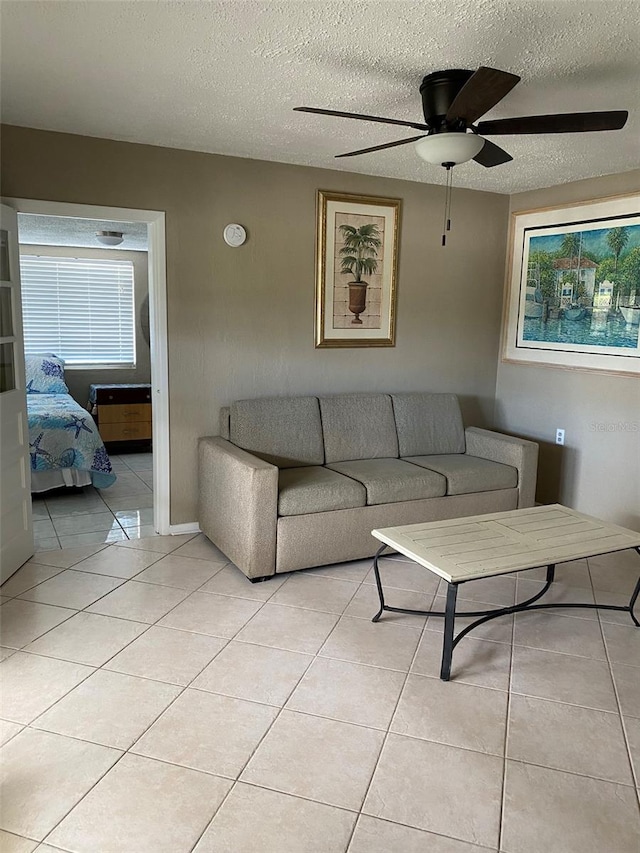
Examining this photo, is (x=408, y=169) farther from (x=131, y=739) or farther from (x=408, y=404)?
(x=131, y=739)

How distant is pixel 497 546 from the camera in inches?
107

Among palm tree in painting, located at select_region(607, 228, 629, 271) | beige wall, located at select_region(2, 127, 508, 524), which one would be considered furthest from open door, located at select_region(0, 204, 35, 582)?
palm tree in painting, located at select_region(607, 228, 629, 271)

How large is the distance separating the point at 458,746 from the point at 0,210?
3068 millimetres

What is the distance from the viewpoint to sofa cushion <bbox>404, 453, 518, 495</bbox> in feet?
12.6

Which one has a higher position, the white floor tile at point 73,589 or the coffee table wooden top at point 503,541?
the coffee table wooden top at point 503,541

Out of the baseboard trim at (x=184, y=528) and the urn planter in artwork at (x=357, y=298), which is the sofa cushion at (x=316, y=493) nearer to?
the baseboard trim at (x=184, y=528)

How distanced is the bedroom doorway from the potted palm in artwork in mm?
1220

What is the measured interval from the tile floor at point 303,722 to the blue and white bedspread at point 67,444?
5.25 ft

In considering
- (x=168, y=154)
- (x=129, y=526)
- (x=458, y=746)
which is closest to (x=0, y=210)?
(x=168, y=154)

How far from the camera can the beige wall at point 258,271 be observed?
11.6 ft

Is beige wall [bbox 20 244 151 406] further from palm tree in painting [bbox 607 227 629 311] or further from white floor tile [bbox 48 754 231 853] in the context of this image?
white floor tile [bbox 48 754 231 853]

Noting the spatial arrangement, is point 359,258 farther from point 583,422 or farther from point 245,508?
point 245,508

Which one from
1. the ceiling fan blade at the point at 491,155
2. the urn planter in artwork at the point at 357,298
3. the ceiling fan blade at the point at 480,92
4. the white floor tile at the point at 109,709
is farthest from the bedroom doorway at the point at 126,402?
the ceiling fan blade at the point at 480,92

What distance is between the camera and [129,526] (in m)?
4.21
